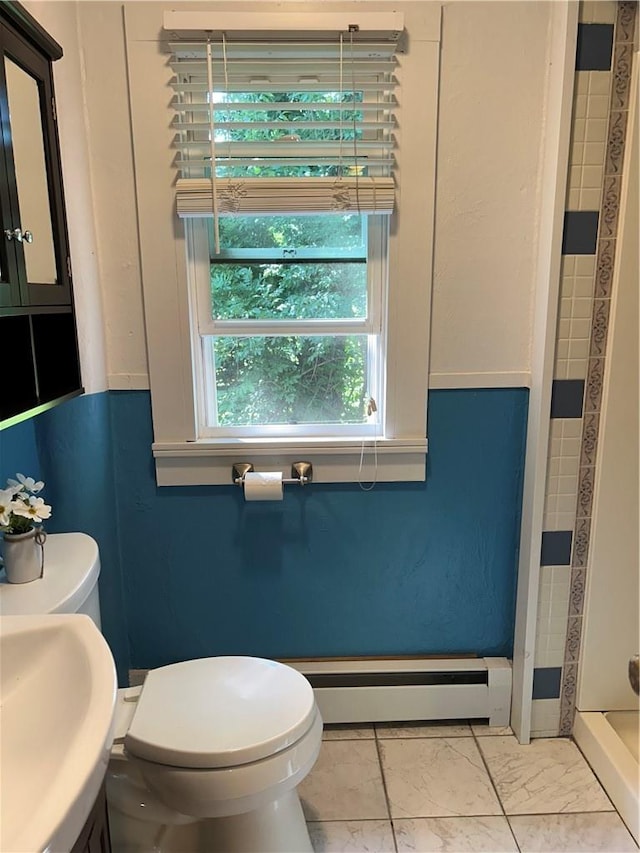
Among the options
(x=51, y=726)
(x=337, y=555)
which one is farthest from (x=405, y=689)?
(x=51, y=726)

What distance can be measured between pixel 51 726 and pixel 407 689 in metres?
1.22

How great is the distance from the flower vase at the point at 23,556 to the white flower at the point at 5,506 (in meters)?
0.03

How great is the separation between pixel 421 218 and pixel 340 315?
0.35 metres

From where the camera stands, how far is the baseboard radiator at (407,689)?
1885 millimetres

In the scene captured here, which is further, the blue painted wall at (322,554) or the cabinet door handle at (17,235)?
the blue painted wall at (322,554)

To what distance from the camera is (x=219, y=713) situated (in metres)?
1.32

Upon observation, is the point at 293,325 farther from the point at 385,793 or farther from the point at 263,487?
the point at 385,793

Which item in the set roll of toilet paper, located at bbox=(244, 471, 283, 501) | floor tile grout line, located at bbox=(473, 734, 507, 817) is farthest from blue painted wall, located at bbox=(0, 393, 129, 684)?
floor tile grout line, located at bbox=(473, 734, 507, 817)

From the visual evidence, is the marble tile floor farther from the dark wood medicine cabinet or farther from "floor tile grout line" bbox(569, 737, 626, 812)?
the dark wood medicine cabinet

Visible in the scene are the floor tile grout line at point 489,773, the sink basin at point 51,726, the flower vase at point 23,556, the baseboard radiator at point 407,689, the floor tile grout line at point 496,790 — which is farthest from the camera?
the baseboard radiator at point 407,689

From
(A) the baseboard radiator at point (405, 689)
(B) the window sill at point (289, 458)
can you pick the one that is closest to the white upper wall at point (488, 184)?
(B) the window sill at point (289, 458)

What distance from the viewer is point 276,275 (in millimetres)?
1771

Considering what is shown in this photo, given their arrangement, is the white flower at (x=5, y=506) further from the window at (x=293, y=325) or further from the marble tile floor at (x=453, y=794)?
the marble tile floor at (x=453, y=794)

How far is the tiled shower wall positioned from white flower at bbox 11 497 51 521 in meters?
1.29
